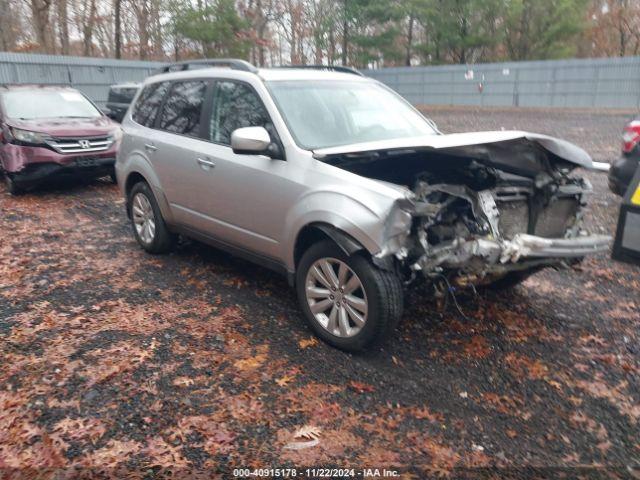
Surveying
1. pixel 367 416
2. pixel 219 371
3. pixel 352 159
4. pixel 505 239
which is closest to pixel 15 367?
pixel 219 371

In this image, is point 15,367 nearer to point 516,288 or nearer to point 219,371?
point 219,371

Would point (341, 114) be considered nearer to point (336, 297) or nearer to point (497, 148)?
point (497, 148)

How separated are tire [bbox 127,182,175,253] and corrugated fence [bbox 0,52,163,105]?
1557 cm

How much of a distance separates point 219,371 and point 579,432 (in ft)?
7.14

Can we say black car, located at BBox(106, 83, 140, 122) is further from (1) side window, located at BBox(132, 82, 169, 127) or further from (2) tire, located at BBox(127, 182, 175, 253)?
(2) tire, located at BBox(127, 182, 175, 253)

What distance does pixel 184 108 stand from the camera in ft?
17.4

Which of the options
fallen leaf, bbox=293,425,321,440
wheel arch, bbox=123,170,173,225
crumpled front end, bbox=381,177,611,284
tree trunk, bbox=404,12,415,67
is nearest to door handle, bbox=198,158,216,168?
wheel arch, bbox=123,170,173,225

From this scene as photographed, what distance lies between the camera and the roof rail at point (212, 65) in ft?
16.0

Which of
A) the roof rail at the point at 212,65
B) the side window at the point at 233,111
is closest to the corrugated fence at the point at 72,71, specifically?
the roof rail at the point at 212,65

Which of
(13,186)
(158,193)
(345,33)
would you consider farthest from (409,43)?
(158,193)

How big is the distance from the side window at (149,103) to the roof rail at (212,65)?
302mm

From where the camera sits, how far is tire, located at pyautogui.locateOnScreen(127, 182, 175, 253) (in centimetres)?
568

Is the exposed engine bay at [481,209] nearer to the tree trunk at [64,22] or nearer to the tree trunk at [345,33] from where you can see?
the tree trunk at [64,22]

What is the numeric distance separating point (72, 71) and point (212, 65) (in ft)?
57.2
